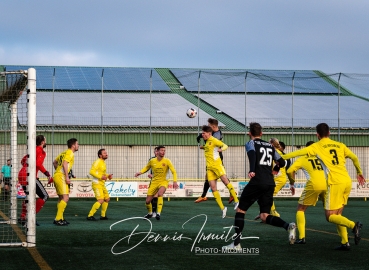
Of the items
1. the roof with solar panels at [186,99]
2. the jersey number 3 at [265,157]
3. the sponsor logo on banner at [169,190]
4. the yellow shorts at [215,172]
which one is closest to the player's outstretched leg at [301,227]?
the jersey number 3 at [265,157]

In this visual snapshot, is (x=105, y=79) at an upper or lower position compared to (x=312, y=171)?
upper

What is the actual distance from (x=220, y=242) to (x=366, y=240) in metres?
2.57

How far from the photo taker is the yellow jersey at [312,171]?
11.7 meters

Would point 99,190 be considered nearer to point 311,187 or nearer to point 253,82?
point 311,187

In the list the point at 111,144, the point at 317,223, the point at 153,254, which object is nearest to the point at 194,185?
the point at 111,144

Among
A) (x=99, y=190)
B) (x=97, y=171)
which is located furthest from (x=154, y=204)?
(x=97, y=171)

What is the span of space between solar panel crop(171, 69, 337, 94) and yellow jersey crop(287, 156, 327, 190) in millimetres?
24960

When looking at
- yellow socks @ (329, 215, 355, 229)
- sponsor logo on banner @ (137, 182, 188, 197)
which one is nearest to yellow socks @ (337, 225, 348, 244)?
yellow socks @ (329, 215, 355, 229)

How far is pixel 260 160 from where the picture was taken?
10672mm

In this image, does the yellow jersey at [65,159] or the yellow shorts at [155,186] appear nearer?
the yellow jersey at [65,159]

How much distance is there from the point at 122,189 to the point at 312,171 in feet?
67.5

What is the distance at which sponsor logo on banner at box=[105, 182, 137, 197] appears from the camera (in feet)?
104

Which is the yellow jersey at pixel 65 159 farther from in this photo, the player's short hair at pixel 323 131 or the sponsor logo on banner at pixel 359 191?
the sponsor logo on banner at pixel 359 191

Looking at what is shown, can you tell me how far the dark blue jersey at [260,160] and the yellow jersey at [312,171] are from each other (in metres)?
0.93
